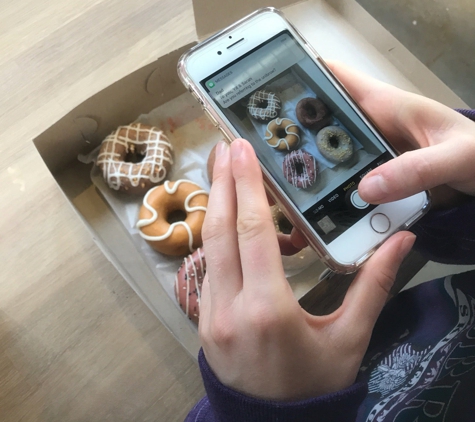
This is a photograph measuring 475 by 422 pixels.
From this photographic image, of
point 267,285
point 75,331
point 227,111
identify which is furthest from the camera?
point 75,331

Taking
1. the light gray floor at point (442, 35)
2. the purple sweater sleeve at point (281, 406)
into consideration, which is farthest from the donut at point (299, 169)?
the light gray floor at point (442, 35)

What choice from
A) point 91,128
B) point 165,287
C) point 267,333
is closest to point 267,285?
point 267,333

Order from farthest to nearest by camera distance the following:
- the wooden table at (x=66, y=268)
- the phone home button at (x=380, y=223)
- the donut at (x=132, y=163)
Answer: the donut at (x=132, y=163), the wooden table at (x=66, y=268), the phone home button at (x=380, y=223)

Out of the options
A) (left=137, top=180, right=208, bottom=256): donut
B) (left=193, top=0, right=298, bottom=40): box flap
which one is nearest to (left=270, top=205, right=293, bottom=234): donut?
(left=137, top=180, right=208, bottom=256): donut

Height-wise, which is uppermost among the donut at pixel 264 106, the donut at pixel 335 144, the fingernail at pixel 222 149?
the donut at pixel 264 106

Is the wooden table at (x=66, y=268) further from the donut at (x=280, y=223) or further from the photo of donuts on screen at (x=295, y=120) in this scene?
the photo of donuts on screen at (x=295, y=120)

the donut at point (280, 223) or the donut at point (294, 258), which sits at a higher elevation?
the donut at point (280, 223)

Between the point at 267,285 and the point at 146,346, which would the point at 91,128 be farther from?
the point at 267,285
